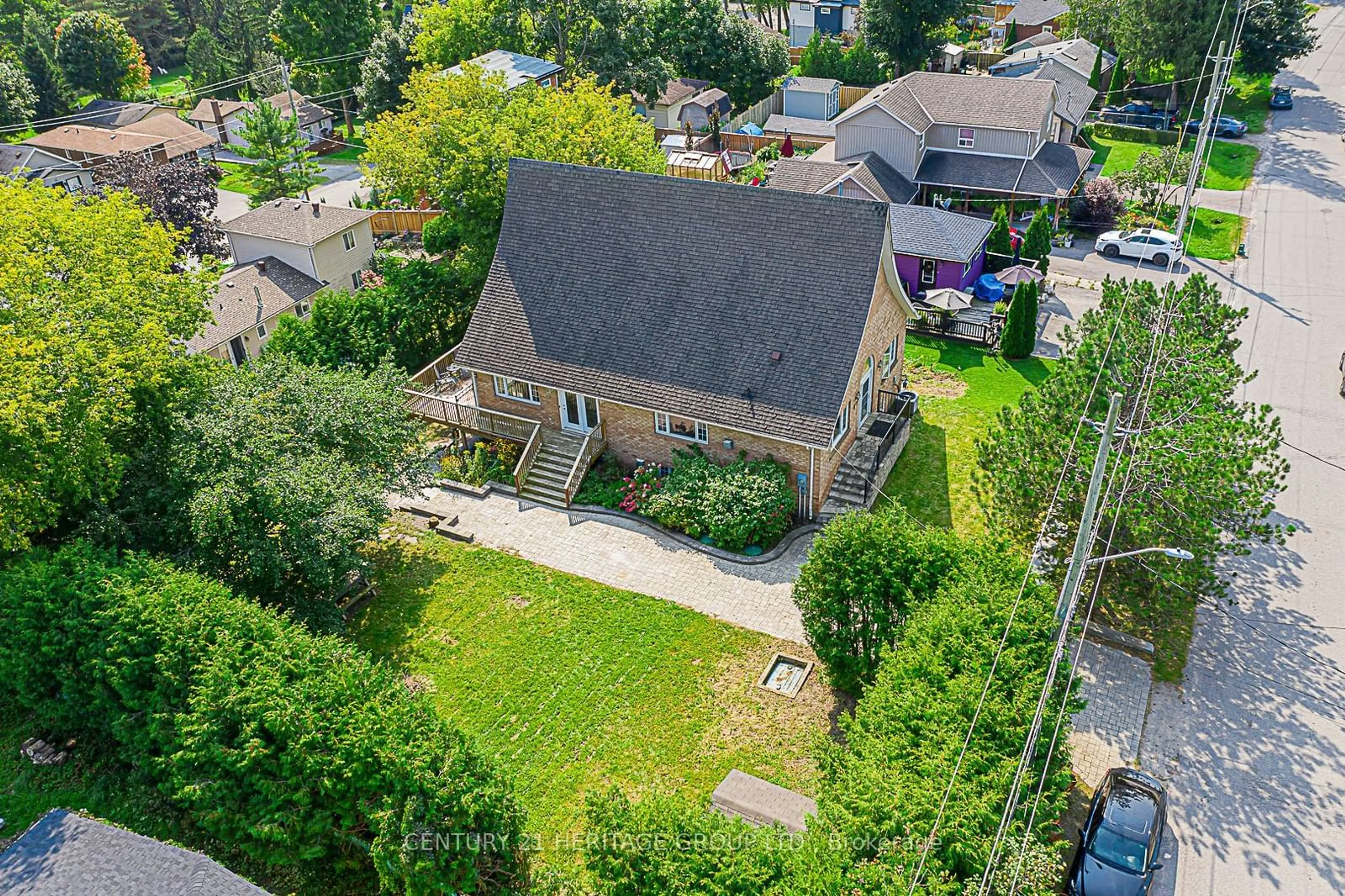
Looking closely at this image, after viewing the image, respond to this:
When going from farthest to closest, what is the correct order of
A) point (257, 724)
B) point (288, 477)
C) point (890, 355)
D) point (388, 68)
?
point (388, 68) < point (890, 355) < point (288, 477) < point (257, 724)

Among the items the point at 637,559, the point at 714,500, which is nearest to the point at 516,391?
the point at 637,559

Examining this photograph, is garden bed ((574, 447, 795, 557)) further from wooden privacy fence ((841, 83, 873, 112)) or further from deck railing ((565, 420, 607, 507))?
wooden privacy fence ((841, 83, 873, 112))

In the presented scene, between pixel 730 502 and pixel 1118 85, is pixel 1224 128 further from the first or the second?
pixel 730 502

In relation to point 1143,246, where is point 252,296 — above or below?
above

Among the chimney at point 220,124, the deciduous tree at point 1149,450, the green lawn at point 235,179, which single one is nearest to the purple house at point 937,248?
the deciduous tree at point 1149,450

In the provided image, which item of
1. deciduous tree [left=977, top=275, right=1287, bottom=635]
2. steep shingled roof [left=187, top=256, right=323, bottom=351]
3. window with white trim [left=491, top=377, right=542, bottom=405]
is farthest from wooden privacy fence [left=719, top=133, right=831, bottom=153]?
deciduous tree [left=977, top=275, right=1287, bottom=635]

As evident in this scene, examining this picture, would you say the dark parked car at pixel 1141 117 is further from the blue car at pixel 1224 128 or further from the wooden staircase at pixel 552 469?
the wooden staircase at pixel 552 469

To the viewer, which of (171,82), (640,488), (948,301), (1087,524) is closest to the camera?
(1087,524)
